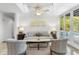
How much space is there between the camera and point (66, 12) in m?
3.45

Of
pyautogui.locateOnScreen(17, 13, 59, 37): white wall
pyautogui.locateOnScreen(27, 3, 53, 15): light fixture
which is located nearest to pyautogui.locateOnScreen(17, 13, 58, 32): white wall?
pyautogui.locateOnScreen(17, 13, 59, 37): white wall

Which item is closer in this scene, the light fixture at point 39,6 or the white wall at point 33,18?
the light fixture at point 39,6

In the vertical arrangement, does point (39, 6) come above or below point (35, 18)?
above

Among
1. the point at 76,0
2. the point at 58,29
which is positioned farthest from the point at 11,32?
the point at 76,0

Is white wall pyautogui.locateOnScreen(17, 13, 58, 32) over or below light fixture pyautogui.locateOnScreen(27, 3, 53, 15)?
below

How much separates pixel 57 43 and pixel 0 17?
183cm

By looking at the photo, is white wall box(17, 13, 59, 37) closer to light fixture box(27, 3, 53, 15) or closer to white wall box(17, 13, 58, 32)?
white wall box(17, 13, 58, 32)

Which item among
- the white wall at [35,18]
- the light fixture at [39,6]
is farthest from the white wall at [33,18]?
the light fixture at [39,6]

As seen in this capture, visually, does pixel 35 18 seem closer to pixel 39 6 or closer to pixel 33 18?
pixel 33 18

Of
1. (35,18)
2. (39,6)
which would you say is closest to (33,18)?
(35,18)

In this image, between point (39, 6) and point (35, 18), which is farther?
point (39, 6)

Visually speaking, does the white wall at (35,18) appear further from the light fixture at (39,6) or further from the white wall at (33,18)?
the light fixture at (39,6)

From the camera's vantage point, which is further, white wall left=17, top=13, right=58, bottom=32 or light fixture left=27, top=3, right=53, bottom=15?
white wall left=17, top=13, right=58, bottom=32

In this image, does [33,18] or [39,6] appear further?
[39,6]
